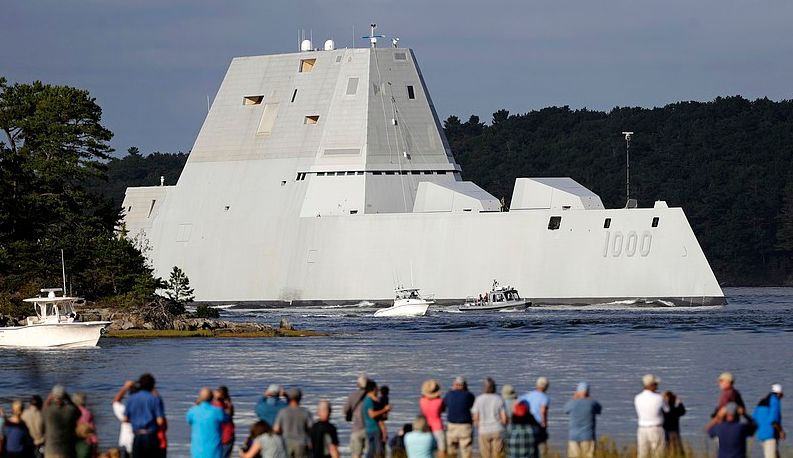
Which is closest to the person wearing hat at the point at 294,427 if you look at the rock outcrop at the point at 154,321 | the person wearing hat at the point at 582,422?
the person wearing hat at the point at 582,422

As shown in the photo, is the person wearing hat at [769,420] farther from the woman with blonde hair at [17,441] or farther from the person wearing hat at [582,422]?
the woman with blonde hair at [17,441]

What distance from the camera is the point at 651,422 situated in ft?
74.2

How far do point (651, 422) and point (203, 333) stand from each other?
4040 cm

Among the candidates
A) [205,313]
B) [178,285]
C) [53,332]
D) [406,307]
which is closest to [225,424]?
[53,332]

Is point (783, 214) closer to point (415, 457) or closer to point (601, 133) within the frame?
point (601, 133)

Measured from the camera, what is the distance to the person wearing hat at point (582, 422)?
22.4 meters

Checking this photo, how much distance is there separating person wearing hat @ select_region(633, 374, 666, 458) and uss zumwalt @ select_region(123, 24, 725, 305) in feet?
160

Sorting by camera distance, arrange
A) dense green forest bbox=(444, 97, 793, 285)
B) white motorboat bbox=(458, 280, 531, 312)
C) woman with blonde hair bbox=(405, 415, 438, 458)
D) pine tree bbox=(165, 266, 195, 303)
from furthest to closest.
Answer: dense green forest bbox=(444, 97, 793, 285)
pine tree bbox=(165, 266, 195, 303)
white motorboat bbox=(458, 280, 531, 312)
woman with blonde hair bbox=(405, 415, 438, 458)

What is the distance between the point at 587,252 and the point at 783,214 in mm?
63676

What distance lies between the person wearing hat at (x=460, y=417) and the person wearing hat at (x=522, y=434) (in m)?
1.22

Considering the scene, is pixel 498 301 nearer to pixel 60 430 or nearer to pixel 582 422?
pixel 582 422

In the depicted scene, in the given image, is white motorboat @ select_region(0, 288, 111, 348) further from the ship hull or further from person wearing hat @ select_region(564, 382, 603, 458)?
person wearing hat @ select_region(564, 382, 603, 458)

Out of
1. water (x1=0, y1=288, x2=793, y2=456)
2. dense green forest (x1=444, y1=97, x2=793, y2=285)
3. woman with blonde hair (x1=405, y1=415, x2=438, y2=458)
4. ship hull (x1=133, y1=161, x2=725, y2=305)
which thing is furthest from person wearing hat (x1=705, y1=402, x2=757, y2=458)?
dense green forest (x1=444, y1=97, x2=793, y2=285)

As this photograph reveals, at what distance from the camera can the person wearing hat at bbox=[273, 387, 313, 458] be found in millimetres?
21297
